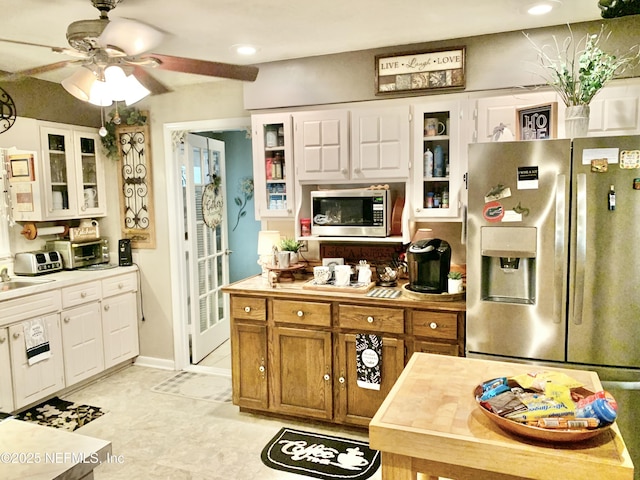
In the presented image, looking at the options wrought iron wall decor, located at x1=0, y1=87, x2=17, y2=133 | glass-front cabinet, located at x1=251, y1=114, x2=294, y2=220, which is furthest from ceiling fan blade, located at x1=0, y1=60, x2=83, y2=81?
wrought iron wall decor, located at x1=0, y1=87, x2=17, y2=133

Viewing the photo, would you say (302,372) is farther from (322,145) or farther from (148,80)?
(148,80)

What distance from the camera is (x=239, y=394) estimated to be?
3438 mm

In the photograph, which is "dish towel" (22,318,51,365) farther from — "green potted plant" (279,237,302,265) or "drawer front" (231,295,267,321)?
"green potted plant" (279,237,302,265)

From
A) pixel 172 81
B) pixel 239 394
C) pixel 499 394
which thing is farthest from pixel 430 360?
pixel 172 81

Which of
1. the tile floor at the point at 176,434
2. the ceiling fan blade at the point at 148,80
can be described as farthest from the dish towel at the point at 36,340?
the ceiling fan blade at the point at 148,80

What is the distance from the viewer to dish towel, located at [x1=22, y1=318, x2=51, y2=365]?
337cm

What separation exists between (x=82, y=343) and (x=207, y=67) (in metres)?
2.68

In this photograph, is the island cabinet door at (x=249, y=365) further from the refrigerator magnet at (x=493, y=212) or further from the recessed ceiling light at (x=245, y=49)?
the recessed ceiling light at (x=245, y=49)

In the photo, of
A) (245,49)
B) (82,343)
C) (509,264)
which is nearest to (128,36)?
(245,49)

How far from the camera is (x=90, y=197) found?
4.27 m

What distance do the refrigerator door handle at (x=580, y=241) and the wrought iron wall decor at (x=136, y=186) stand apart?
3.36 m

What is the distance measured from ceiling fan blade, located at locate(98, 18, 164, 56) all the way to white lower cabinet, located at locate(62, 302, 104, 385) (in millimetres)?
2354

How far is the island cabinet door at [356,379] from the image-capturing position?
3.01 m

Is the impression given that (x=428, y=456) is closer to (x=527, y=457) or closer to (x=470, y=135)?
(x=527, y=457)
